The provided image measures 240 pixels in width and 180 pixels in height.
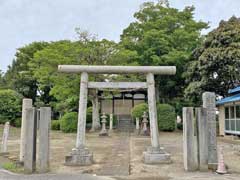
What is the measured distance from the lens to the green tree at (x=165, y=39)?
24.8 meters

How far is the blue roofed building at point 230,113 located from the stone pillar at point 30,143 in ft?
42.5

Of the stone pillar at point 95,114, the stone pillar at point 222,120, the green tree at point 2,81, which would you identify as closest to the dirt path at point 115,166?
the stone pillar at point 222,120

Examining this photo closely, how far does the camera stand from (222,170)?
7285mm

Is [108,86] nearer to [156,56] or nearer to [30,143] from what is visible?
[30,143]

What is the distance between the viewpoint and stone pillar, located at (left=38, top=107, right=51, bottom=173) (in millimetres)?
7543

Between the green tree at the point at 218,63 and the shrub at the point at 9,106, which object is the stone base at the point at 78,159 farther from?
the shrub at the point at 9,106

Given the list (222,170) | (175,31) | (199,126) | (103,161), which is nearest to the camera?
(222,170)

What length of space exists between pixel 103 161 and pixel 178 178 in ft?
10.1

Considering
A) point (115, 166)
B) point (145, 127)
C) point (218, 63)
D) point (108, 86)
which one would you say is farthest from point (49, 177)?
point (218, 63)

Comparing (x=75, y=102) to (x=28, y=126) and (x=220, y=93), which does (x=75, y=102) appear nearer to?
(x=220, y=93)

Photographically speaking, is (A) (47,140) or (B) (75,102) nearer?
(A) (47,140)

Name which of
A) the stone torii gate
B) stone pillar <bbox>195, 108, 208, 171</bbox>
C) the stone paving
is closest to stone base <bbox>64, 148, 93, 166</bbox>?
the stone torii gate

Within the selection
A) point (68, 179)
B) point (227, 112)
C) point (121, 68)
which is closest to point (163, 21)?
point (227, 112)

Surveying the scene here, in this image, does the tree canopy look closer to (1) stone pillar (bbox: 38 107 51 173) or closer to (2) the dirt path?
(2) the dirt path
